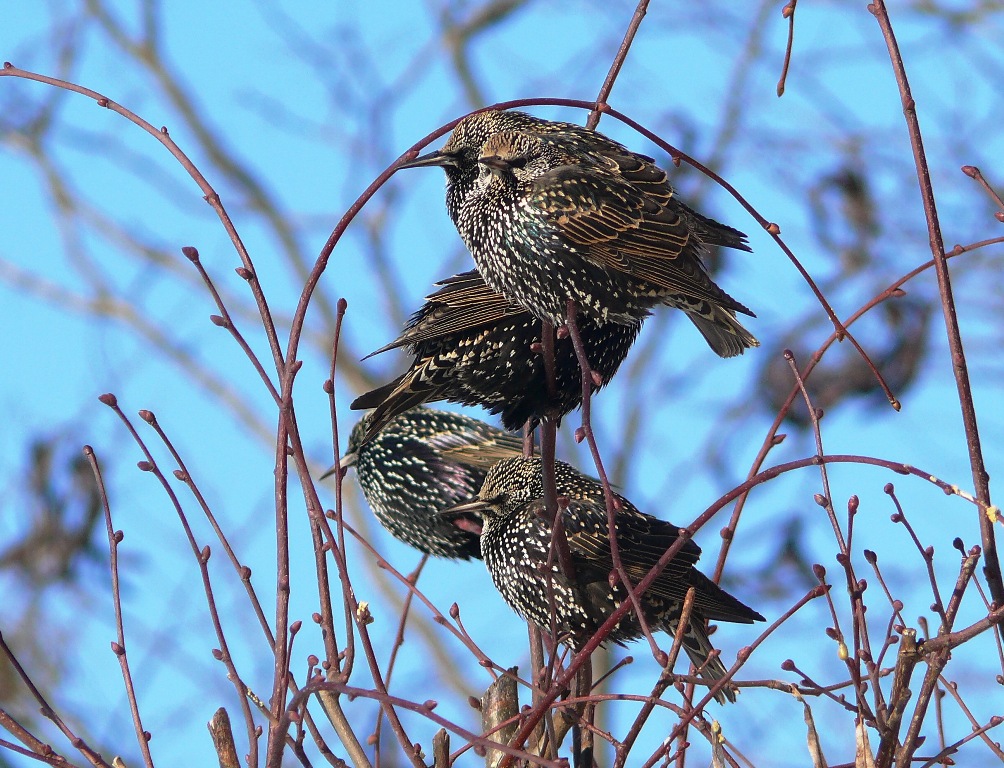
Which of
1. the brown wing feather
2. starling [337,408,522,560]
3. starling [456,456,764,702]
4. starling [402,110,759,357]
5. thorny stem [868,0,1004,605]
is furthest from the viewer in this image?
starling [337,408,522,560]

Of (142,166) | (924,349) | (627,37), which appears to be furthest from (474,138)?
(142,166)

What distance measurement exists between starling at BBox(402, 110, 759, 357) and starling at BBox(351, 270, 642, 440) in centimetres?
21

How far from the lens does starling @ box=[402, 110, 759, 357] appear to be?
2914 mm

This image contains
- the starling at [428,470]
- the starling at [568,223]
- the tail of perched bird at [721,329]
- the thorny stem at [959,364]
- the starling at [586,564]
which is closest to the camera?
the thorny stem at [959,364]

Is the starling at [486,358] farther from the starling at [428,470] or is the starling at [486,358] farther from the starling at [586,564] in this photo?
the starling at [428,470]

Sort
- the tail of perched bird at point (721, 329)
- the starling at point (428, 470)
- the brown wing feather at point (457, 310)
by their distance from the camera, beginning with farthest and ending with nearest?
the starling at point (428, 470) < the brown wing feather at point (457, 310) < the tail of perched bird at point (721, 329)

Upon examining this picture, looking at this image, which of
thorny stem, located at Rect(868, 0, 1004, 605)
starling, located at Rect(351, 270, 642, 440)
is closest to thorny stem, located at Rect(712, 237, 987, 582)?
thorny stem, located at Rect(868, 0, 1004, 605)

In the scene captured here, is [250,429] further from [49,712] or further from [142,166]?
[49,712]

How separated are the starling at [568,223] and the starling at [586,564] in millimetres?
546

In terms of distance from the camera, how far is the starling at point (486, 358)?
3.29m

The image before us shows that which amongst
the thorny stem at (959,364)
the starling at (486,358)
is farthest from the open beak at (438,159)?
the thorny stem at (959,364)

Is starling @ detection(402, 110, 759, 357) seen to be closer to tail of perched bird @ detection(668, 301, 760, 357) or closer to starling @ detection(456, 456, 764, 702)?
tail of perched bird @ detection(668, 301, 760, 357)

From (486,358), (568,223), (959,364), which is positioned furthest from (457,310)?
(959,364)

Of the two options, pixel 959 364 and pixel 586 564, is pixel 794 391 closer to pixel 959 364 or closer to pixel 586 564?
pixel 959 364
